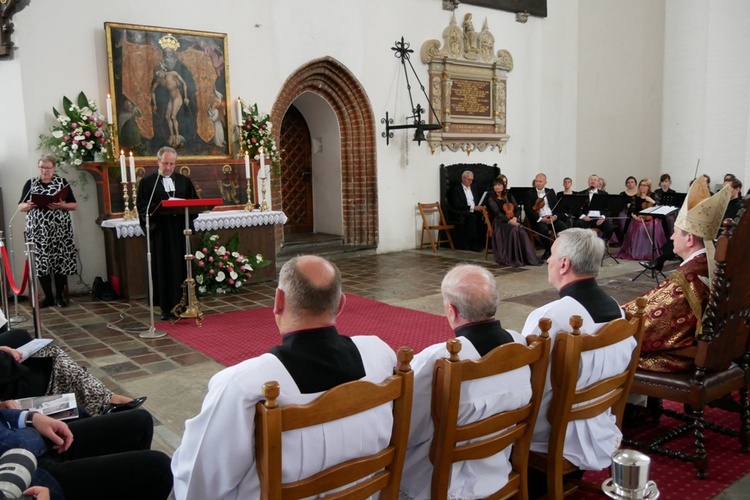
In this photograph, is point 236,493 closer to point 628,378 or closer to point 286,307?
point 286,307

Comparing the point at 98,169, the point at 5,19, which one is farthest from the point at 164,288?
the point at 5,19

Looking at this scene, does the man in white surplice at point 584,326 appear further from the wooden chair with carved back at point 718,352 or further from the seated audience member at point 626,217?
the seated audience member at point 626,217

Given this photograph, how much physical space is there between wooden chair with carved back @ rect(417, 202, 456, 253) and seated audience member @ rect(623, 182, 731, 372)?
7.86m

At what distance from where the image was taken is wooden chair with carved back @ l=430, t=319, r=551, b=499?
2.06 meters

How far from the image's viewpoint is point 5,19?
729cm

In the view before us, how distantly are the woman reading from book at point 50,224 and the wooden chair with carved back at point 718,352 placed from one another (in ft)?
20.9

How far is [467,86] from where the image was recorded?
1225 centimetres

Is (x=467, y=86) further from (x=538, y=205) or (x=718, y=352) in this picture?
(x=718, y=352)

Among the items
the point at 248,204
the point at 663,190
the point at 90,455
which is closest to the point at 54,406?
the point at 90,455

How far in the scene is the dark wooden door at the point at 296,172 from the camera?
1161cm

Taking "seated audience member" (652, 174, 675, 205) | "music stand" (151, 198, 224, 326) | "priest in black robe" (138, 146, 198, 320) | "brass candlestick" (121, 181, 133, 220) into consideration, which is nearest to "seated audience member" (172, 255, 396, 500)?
"music stand" (151, 198, 224, 326)

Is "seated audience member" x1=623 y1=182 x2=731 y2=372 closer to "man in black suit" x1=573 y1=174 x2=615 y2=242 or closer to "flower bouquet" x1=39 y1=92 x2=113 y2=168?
"flower bouquet" x1=39 y1=92 x2=113 y2=168

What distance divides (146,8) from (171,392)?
5.84 m

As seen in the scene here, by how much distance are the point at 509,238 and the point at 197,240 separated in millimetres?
4791
